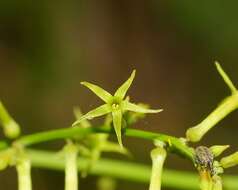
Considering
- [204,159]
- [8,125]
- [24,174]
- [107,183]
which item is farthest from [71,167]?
[107,183]

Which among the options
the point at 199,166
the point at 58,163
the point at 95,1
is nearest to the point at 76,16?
the point at 95,1

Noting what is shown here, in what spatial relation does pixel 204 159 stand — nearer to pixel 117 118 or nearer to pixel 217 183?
pixel 217 183

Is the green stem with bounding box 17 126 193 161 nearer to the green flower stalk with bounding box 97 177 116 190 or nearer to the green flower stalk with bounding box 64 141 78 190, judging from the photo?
the green flower stalk with bounding box 64 141 78 190

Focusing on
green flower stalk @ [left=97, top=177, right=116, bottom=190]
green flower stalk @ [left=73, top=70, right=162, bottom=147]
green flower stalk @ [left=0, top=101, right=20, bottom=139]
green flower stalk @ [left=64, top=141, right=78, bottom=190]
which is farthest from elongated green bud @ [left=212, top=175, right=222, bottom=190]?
green flower stalk @ [left=97, top=177, right=116, bottom=190]

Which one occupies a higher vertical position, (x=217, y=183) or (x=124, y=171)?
(x=124, y=171)

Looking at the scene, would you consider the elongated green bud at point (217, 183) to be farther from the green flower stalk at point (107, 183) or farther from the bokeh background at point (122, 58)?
the bokeh background at point (122, 58)
